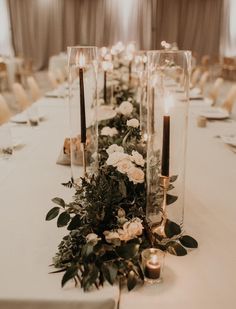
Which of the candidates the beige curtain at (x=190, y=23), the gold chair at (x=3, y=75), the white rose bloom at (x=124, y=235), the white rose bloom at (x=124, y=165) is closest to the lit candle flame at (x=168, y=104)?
the white rose bloom at (x=124, y=165)

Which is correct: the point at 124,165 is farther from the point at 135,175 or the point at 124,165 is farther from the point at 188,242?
the point at 188,242

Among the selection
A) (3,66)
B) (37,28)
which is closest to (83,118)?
(3,66)

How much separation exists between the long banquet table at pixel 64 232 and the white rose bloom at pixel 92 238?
0.38ft

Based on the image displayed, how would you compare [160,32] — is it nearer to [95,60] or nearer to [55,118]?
[55,118]

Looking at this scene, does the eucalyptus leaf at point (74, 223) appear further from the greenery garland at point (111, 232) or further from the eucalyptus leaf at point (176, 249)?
the eucalyptus leaf at point (176, 249)

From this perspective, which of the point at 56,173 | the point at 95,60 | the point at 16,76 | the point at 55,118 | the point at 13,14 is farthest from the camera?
the point at 13,14

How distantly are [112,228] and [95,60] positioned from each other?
775 millimetres

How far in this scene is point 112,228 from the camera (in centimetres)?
100

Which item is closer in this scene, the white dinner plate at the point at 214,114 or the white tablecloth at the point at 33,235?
the white tablecloth at the point at 33,235

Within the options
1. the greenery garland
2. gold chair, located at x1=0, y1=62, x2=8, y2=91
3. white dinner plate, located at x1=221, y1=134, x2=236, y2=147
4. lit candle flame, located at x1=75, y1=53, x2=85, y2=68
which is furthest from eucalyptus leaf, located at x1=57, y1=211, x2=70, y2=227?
gold chair, located at x1=0, y1=62, x2=8, y2=91

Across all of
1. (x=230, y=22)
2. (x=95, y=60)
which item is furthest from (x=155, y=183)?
(x=230, y=22)

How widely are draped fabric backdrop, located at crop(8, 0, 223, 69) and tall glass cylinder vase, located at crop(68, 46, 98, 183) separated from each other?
1086 centimetres

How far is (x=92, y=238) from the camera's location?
3.03ft

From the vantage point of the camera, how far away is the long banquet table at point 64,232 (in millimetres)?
862
